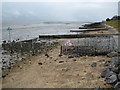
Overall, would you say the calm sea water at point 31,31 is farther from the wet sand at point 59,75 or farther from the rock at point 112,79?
the rock at point 112,79

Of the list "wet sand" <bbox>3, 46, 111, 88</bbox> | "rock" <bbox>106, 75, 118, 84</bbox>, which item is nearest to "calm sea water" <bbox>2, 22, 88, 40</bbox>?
"wet sand" <bbox>3, 46, 111, 88</bbox>

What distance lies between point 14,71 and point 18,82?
2.87m

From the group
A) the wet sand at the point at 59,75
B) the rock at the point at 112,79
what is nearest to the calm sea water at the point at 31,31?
the wet sand at the point at 59,75

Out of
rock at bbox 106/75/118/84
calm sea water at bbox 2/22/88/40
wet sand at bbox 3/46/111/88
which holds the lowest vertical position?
wet sand at bbox 3/46/111/88

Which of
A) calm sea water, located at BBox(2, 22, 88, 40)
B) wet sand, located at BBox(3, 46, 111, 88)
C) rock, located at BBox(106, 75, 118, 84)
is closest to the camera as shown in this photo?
rock, located at BBox(106, 75, 118, 84)

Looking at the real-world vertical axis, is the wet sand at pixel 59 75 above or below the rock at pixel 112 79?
below

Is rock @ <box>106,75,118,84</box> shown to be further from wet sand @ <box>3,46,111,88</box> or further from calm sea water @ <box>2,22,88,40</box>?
calm sea water @ <box>2,22,88,40</box>

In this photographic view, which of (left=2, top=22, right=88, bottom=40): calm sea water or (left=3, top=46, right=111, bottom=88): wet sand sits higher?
(left=2, top=22, right=88, bottom=40): calm sea water

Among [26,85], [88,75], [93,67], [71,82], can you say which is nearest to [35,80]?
[26,85]

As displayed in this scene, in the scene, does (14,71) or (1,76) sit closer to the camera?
(1,76)

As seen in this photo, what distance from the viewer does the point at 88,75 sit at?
39.1 feet

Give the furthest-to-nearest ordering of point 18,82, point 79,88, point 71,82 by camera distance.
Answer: point 18,82 < point 71,82 < point 79,88

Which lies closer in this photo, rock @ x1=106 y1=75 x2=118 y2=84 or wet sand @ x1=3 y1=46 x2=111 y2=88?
rock @ x1=106 y1=75 x2=118 y2=84

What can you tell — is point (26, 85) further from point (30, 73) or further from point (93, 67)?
point (93, 67)
